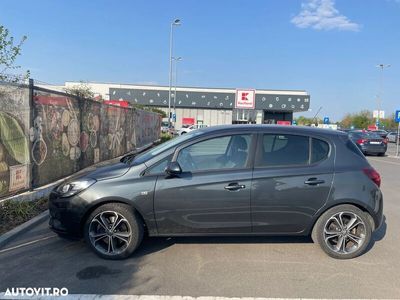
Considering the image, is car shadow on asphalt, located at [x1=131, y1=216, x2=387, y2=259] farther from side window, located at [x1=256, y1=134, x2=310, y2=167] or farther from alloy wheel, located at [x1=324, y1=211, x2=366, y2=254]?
side window, located at [x1=256, y1=134, x2=310, y2=167]

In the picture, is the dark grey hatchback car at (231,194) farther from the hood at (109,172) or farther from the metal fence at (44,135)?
the metal fence at (44,135)

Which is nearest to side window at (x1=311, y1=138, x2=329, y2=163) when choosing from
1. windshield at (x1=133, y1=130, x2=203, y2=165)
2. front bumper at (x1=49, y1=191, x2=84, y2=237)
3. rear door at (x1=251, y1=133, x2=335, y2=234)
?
rear door at (x1=251, y1=133, x2=335, y2=234)

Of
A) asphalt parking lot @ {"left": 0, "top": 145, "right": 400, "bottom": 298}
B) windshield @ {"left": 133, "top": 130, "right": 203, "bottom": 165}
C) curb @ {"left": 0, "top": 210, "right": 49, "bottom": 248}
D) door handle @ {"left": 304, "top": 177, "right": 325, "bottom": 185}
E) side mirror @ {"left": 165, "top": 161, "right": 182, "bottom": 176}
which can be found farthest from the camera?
curb @ {"left": 0, "top": 210, "right": 49, "bottom": 248}

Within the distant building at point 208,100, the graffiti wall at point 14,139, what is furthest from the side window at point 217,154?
the distant building at point 208,100

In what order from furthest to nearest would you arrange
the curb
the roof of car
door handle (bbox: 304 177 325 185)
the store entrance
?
1. the store entrance
2. the curb
3. the roof of car
4. door handle (bbox: 304 177 325 185)

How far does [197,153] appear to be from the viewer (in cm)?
479

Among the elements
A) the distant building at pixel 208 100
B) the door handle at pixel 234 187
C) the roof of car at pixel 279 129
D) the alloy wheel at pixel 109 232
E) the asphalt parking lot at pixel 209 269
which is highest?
the distant building at pixel 208 100

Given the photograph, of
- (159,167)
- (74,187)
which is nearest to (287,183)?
(159,167)

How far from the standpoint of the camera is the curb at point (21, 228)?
5044 millimetres

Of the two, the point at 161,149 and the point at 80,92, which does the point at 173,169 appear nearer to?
the point at 161,149

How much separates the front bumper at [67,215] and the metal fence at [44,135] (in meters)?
2.46

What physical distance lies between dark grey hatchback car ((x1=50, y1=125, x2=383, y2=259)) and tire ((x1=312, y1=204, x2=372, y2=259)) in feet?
0.04

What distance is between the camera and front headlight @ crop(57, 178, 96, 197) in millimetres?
4535

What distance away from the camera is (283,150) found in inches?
189
